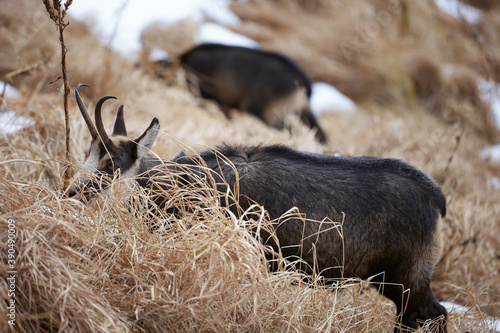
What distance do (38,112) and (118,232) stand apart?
2.09m

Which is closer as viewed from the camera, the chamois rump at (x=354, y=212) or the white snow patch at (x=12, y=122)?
the chamois rump at (x=354, y=212)

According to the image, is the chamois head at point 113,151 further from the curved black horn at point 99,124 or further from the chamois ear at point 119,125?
the chamois ear at point 119,125

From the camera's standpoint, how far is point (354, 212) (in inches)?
102

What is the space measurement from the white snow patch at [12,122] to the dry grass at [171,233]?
7 centimetres

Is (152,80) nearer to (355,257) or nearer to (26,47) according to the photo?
(26,47)

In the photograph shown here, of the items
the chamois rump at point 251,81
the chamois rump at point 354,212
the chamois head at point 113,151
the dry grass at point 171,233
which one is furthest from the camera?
the chamois rump at point 251,81

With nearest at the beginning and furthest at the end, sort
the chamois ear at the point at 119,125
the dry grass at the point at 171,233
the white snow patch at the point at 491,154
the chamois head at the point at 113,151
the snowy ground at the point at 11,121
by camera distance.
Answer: the dry grass at the point at 171,233
the chamois head at the point at 113,151
the chamois ear at the point at 119,125
the snowy ground at the point at 11,121
the white snow patch at the point at 491,154

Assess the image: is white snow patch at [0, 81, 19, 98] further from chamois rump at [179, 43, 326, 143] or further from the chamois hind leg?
the chamois hind leg

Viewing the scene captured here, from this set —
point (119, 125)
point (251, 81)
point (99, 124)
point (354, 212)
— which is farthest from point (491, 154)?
point (99, 124)

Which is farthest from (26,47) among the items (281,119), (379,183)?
(379,183)

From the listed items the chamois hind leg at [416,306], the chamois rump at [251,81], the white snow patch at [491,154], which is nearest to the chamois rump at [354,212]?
the chamois hind leg at [416,306]

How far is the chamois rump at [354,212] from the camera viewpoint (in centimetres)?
257

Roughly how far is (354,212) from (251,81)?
4.48 metres

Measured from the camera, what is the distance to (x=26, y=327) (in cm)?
168
